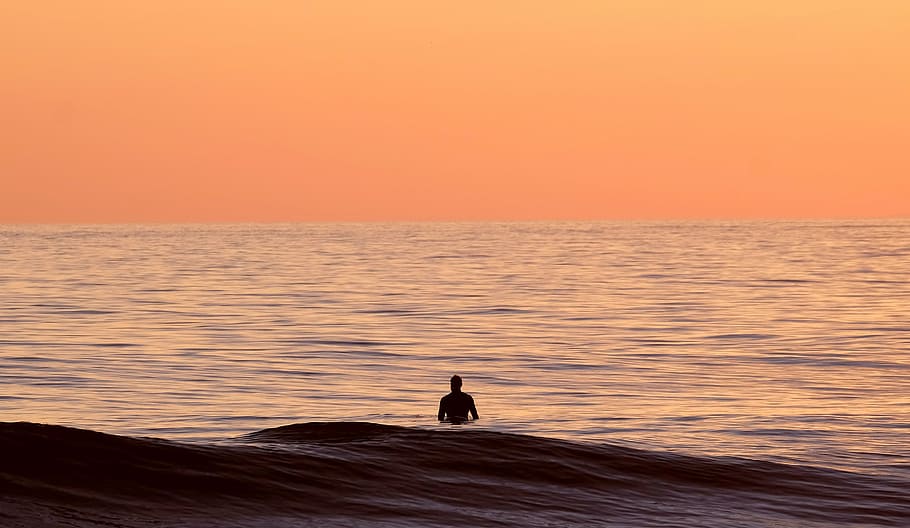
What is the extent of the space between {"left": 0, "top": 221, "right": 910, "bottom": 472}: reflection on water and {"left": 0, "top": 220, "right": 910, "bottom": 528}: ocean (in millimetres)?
143

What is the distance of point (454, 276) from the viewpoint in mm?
81312

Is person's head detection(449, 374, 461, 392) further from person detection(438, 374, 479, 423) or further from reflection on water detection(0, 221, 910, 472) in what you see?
reflection on water detection(0, 221, 910, 472)

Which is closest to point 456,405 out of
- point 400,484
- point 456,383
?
point 456,383

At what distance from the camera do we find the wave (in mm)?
13227

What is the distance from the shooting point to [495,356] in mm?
36281

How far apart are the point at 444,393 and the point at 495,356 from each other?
749 centimetres

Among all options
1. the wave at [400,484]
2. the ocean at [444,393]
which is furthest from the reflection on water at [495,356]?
the wave at [400,484]

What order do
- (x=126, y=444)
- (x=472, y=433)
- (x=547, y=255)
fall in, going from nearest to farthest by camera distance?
(x=126, y=444) < (x=472, y=433) < (x=547, y=255)

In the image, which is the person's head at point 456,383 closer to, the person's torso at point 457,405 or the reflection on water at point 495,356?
the person's torso at point 457,405

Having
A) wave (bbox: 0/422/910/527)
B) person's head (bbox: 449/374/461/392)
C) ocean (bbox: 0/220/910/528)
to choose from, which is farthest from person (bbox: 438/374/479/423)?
wave (bbox: 0/422/910/527)

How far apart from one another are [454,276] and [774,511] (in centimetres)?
6645

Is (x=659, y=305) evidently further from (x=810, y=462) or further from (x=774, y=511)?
(x=774, y=511)

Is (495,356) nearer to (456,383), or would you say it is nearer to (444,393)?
(444,393)

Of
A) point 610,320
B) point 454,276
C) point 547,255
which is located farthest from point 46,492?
point 547,255
